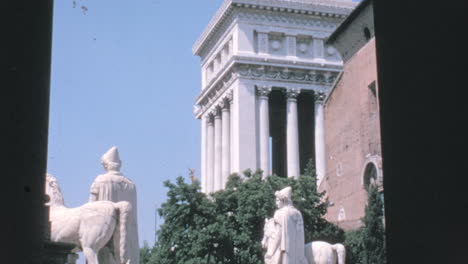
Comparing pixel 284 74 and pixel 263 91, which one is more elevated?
pixel 284 74

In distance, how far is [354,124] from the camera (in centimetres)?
4641

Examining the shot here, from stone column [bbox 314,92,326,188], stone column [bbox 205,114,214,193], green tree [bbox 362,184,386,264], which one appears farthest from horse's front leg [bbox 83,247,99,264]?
stone column [bbox 205,114,214,193]

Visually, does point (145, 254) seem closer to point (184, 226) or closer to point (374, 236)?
point (184, 226)

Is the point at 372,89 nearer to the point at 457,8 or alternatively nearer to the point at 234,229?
the point at 234,229

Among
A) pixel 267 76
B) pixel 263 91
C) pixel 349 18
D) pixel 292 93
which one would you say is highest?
pixel 267 76

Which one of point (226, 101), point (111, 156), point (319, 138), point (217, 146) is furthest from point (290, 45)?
point (111, 156)

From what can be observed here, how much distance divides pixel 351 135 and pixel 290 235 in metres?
29.6

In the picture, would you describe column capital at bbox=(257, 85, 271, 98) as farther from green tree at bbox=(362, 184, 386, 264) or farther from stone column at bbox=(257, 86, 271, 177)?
green tree at bbox=(362, 184, 386, 264)

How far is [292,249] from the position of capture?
59.0 ft

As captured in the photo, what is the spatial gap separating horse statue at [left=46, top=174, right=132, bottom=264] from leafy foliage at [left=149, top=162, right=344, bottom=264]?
22561mm

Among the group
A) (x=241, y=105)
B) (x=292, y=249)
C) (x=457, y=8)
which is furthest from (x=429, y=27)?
(x=241, y=105)

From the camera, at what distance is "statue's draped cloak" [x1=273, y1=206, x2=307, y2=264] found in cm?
1792

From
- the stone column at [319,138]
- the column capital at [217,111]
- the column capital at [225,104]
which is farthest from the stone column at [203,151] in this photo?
the stone column at [319,138]

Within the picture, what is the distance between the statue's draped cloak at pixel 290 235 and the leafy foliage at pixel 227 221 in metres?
17.4
